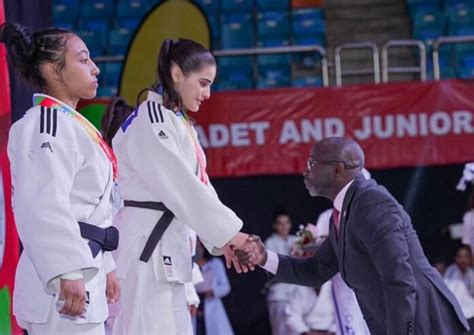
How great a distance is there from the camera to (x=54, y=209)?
10.2 feet

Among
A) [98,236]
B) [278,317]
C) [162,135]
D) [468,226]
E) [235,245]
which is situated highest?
[162,135]

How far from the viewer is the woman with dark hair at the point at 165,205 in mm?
4129

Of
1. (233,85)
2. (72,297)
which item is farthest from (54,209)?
(233,85)

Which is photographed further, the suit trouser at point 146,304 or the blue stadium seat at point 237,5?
the blue stadium seat at point 237,5

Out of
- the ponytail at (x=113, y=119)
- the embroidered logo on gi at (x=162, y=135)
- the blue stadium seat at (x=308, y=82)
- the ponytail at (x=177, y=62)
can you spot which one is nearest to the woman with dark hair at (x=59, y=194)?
the embroidered logo on gi at (x=162, y=135)

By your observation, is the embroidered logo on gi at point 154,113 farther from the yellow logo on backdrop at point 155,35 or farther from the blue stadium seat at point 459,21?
the blue stadium seat at point 459,21

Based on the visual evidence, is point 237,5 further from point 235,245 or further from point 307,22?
point 235,245

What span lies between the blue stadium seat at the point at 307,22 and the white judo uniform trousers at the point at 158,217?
8.43m

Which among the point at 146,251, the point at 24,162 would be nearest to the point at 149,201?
the point at 146,251

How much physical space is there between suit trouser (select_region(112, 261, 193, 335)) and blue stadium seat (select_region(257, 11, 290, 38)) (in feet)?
28.1

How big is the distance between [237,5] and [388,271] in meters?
9.26

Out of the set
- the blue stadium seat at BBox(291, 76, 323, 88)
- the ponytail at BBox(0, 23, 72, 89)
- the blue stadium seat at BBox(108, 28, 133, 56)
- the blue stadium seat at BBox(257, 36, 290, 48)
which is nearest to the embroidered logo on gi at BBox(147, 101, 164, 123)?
the ponytail at BBox(0, 23, 72, 89)

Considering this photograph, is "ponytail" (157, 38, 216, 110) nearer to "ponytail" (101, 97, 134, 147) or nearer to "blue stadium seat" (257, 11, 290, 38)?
"ponytail" (101, 97, 134, 147)

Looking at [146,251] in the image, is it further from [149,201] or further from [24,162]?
[24,162]
